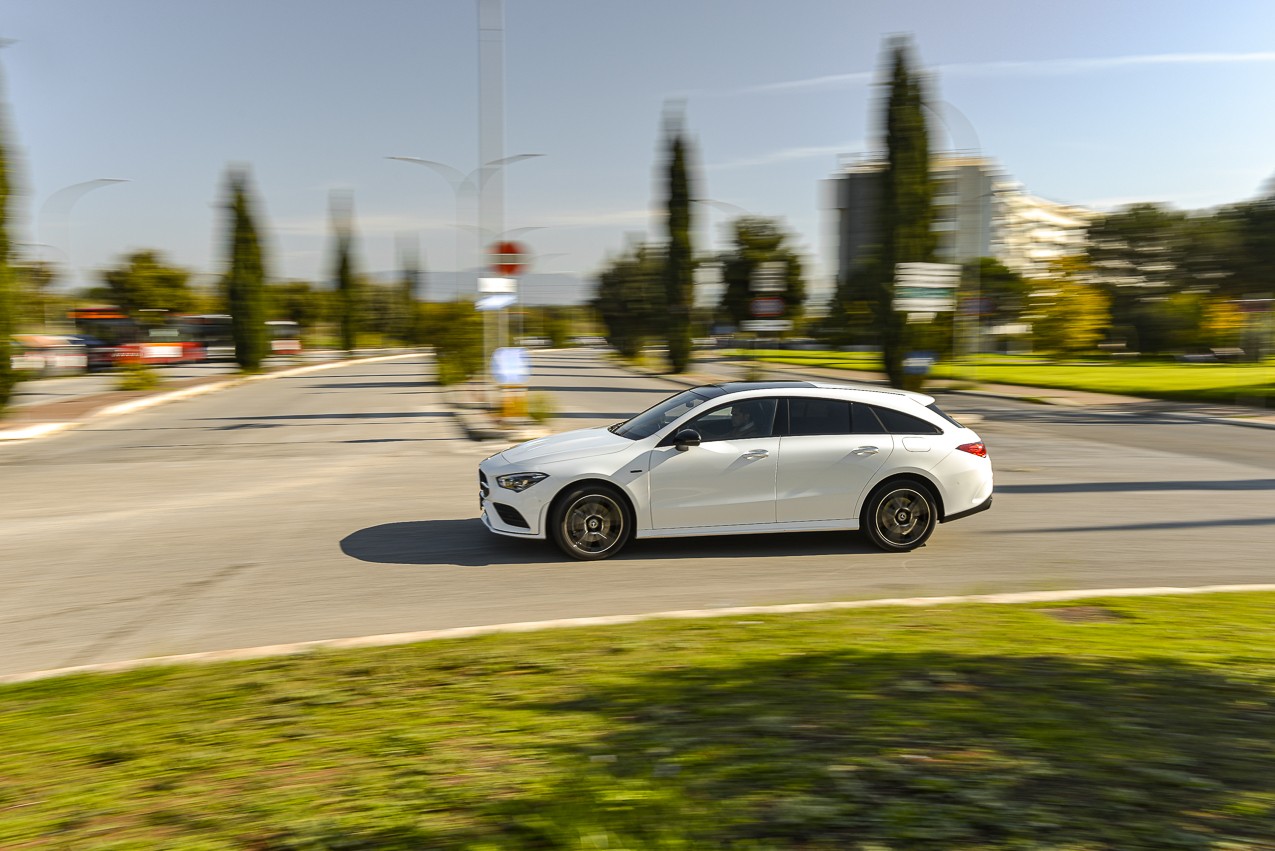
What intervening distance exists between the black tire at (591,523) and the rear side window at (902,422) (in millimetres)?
2444

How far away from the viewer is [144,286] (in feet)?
240

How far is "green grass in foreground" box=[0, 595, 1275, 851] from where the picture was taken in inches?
133

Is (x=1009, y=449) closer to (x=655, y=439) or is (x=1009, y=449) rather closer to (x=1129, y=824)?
(x=655, y=439)

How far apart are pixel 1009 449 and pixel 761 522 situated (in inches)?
421

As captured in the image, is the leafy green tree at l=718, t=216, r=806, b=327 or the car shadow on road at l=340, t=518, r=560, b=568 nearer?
the car shadow on road at l=340, t=518, r=560, b=568

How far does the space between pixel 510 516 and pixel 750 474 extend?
2.09 meters

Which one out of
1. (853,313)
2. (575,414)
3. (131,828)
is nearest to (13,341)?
(575,414)

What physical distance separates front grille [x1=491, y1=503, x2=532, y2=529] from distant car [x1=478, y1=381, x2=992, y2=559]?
0.5 inches

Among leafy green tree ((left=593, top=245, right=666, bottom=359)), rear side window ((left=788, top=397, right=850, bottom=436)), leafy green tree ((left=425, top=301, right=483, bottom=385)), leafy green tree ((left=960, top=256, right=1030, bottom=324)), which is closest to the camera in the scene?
rear side window ((left=788, top=397, right=850, bottom=436))

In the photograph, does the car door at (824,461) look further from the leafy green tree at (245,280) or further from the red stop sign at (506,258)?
the leafy green tree at (245,280)

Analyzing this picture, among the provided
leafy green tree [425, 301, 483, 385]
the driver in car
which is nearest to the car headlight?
the driver in car

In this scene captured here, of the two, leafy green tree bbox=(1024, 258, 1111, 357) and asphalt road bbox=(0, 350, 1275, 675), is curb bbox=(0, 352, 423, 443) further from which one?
leafy green tree bbox=(1024, 258, 1111, 357)

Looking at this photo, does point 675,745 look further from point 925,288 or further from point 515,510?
point 925,288

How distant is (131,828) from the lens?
348cm
